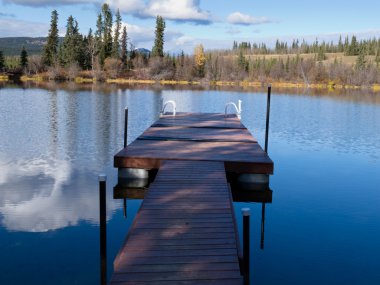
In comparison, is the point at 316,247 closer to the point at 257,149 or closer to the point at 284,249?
the point at 284,249

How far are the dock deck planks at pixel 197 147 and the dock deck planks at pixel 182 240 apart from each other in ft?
7.42

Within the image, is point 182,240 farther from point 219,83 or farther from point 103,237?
point 219,83

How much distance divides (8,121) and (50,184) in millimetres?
12908

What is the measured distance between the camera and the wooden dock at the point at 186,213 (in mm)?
5051

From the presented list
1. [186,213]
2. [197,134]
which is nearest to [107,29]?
[197,134]

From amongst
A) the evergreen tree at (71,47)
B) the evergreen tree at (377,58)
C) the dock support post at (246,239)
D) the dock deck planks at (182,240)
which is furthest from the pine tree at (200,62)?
the dock support post at (246,239)

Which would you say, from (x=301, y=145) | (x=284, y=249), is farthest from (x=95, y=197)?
(x=301, y=145)

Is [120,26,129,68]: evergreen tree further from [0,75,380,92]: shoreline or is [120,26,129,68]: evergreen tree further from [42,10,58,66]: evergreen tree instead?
[42,10,58,66]: evergreen tree

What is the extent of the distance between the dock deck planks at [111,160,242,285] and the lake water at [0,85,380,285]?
1021 mm

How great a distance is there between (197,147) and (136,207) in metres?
3.76

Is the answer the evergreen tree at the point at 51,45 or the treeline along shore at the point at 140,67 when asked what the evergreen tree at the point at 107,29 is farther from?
the evergreen tree at the point at 51,45

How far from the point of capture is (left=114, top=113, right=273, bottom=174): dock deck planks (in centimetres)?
1112

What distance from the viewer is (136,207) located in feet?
32.5

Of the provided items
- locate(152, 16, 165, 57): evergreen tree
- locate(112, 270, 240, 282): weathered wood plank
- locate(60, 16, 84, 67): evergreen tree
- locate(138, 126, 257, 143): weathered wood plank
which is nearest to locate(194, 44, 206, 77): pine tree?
locate(152, 16, 165, 57): evergreen tree
